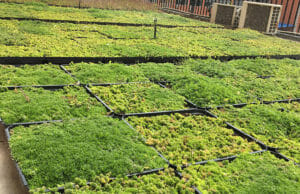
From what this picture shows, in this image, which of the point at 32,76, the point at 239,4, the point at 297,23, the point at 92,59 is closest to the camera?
the point at 32,76

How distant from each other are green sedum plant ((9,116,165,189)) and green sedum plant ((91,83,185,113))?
79cm

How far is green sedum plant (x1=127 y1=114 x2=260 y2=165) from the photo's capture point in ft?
10.8

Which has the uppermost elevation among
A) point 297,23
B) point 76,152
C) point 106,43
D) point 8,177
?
point 297,23

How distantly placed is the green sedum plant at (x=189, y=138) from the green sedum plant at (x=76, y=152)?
0.23m

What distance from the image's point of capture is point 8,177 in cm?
290

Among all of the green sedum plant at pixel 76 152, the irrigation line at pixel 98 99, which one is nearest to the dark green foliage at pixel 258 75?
the irrigation line at pixel 98 99

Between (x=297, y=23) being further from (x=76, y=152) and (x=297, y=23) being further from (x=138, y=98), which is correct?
(x=76, y=152)

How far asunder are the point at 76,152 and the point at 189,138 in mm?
1419

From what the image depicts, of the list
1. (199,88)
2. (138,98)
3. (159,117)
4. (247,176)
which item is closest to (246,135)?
(247,176)

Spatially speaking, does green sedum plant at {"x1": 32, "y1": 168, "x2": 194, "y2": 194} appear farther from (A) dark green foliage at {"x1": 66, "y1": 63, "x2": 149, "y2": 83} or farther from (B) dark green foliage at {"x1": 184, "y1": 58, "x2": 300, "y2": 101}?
(B) dark green foliage at {"x1": 184, "y1": 58, "x2": 300, "y2": 101}

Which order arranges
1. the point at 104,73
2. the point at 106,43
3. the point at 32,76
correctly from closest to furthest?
the point at 32,76 → the point at 104,73 → the point at 106,43

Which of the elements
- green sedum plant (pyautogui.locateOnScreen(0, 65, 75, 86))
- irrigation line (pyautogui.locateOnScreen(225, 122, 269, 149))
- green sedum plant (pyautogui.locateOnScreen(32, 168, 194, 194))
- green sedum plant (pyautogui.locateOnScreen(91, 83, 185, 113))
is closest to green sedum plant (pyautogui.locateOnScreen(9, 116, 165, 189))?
green sedum plant (pyautogui.locateOnScreen(32, 168, 194, 194))

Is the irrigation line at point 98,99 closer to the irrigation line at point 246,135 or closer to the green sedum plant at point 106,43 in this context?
the irrigation line at point 246,135

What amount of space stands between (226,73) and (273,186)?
392cm
